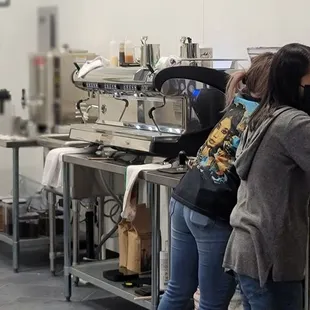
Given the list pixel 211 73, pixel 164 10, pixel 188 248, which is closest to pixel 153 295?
pixel 188 248

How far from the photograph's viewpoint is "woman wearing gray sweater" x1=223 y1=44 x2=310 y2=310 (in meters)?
1.72

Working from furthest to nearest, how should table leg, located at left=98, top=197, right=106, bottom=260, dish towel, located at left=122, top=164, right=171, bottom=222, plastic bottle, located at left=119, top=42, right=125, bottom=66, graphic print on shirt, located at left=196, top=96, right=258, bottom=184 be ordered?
table leg, located at left=98, top=197, right=106, bottom=260 < plastic bottle, located at left=119, top=42, right=125, bottom=66 < dish towel, located at left=122, top=164, right=171, bottom=222 < graphic print on shirt, located at left=196, top=96, right=258, bottom=184

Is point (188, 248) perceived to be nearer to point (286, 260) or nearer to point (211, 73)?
point (286, 260)

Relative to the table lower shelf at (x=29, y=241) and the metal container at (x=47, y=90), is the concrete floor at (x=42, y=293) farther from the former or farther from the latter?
the metal container at (x=47, y=90)

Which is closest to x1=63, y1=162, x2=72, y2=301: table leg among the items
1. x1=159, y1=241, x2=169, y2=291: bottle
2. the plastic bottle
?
the plastic bottle

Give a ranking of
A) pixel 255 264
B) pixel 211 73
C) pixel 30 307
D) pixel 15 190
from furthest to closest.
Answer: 1. pixel 15 190
2. pixel 30 307
3. pixel 211 73
4. pixel 255 264

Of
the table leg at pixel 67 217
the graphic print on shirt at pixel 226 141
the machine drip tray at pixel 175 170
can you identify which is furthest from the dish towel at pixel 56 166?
the graphic print on shirt at pixel 226 141

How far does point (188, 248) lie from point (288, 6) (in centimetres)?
143

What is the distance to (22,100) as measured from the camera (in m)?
0.65

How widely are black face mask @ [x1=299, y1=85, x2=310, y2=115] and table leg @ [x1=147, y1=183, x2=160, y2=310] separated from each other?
117 cm

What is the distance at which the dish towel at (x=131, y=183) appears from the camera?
9.32 ft

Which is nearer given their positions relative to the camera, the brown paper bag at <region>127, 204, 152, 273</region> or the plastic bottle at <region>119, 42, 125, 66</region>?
the brown paper bag at <region>127, 204, 152, 273</region>

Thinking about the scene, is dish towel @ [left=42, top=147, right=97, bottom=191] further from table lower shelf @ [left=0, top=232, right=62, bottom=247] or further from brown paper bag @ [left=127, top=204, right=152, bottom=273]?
table lower shelf @ [left=0, top=232, right=62, bottom=247]

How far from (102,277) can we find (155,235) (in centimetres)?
68
